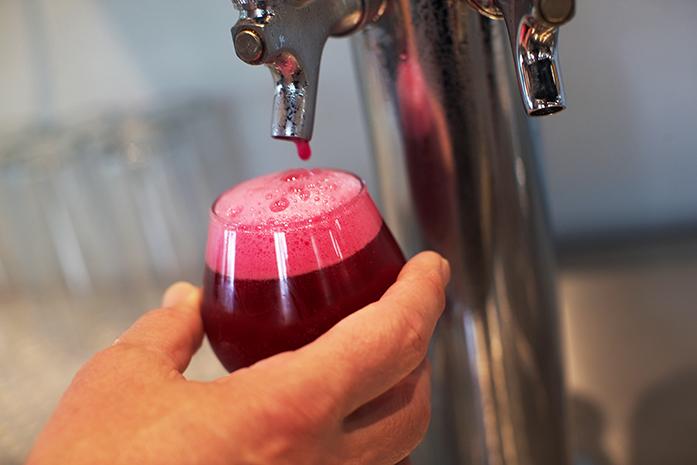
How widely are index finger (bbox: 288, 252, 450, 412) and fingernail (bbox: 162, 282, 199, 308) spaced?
0.46 ft

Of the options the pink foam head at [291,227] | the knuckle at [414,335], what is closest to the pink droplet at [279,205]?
the pink foam head at [291,227]

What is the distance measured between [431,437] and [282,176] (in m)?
0.26

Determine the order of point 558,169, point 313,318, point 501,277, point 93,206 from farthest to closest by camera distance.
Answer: point 93,206, point 558,169, point 501,277, point 313,318

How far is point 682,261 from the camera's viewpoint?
783 mm

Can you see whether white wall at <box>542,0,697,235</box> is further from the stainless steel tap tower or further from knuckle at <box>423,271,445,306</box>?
knuckle at <box>423,271,445,306</box>

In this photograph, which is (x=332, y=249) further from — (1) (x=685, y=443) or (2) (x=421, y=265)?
(1) (x=685, y=443)

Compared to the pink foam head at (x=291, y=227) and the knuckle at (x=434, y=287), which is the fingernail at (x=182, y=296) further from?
the knuckle at (x=434, y=287)

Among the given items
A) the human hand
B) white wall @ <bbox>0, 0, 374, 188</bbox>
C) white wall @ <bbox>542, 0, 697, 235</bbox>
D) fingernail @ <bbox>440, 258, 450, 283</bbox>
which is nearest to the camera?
the human hand

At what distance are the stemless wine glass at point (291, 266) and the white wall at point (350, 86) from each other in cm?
37

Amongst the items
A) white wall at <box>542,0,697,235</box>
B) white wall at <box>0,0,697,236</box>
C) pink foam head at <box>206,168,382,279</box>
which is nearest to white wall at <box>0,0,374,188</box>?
white wall at <box>0,0,697,236</box>

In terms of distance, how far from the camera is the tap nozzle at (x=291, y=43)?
1.19ft

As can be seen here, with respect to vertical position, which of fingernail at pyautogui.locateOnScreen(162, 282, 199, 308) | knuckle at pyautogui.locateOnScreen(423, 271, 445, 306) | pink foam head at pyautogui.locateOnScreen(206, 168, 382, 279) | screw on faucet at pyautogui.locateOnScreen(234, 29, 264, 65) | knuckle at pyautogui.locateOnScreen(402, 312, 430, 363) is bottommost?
knuckle at pyautogui.locateOnScreen(402, 312, 430, 363)

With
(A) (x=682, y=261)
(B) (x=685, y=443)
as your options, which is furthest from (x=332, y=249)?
(A) (x=682, y=261)

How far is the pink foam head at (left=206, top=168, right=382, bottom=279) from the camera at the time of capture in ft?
1.33
